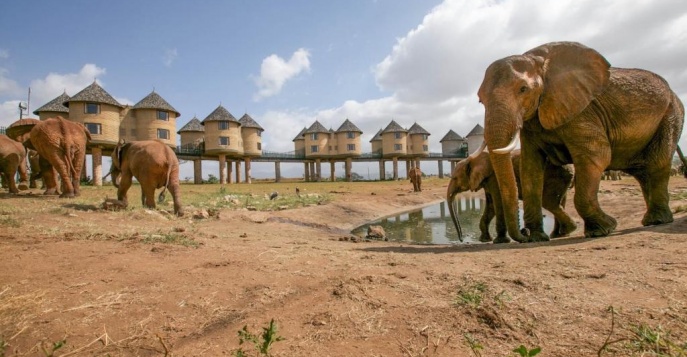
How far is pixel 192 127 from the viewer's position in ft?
147

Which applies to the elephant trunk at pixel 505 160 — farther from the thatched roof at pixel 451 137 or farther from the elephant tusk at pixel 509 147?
the thatched roof at pixel 451 137

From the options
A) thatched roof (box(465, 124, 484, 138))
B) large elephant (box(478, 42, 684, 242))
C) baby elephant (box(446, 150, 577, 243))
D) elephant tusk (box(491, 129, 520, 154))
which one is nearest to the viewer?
elephant tusk (box(491, 129, 520, 154))

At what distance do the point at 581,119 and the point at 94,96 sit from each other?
35218 millimetres

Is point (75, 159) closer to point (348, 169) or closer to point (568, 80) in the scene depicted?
point (568, 80)

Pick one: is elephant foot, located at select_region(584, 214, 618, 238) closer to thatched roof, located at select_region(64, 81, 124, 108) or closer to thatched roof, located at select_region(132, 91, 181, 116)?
thatched roof, located at select_region(64, 81, 124, 108)

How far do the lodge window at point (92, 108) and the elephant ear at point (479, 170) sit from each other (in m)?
32.2

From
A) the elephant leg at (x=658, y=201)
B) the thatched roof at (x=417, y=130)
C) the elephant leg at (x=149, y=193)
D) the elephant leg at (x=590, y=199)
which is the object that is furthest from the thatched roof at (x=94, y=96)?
the thatched roof at (x=417, y=130)

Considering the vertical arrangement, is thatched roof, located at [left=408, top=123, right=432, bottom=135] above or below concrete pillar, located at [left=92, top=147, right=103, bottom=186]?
above

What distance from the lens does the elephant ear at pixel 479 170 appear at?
851cm

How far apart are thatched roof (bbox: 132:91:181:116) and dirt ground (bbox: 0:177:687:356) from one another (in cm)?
3352

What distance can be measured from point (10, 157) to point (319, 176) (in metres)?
44.5

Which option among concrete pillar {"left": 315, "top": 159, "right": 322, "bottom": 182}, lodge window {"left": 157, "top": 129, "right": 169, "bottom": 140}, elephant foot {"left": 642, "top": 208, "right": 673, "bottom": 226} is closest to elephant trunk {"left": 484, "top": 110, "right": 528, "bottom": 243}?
elephant foot {"left": 642, "top": 208, "right": 673, "bottom": 226}

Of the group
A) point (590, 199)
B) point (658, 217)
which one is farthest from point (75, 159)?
point (658, 217)

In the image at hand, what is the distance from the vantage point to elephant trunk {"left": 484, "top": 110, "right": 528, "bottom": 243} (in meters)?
4.98
